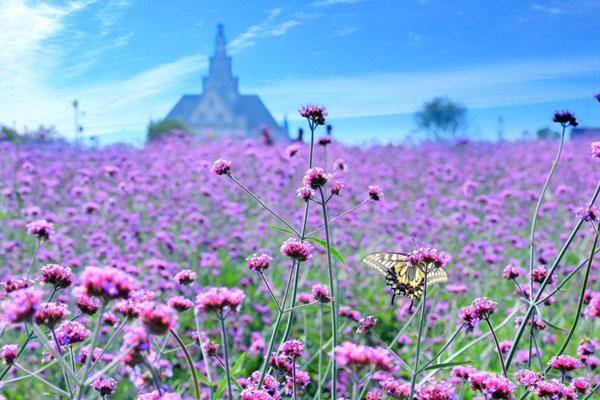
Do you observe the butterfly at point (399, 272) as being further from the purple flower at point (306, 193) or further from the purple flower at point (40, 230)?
the purple flower at point (40, 230)

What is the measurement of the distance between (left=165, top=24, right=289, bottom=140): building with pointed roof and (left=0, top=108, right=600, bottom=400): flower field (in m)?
18.3

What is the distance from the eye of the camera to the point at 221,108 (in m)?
29.6

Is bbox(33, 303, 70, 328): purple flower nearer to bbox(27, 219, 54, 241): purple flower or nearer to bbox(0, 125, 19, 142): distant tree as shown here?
bbox(27, 219, 54, 241): purple flower

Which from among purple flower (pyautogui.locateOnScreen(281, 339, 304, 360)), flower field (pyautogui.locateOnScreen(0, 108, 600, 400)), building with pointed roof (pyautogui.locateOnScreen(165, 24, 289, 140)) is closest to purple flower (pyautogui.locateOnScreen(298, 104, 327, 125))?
flower field (pyautogui.locateOnScreen(0, 108, 600, 400))

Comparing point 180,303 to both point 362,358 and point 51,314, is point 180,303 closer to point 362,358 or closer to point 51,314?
point 51,314

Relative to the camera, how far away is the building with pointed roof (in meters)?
28.4

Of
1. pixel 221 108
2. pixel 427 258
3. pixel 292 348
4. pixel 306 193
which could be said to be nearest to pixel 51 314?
pixel 292 348

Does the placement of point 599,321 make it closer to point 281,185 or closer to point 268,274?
point 268,274

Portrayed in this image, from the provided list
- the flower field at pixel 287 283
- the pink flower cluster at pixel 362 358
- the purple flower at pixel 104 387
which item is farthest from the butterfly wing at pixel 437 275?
the purple flower at pixel 104 387

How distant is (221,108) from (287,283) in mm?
27906

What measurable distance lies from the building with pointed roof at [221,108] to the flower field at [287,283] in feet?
59.9

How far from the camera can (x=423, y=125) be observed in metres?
29.0

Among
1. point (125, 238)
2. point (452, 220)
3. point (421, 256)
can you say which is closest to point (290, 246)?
point (421, 256)

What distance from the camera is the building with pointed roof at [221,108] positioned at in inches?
1119
